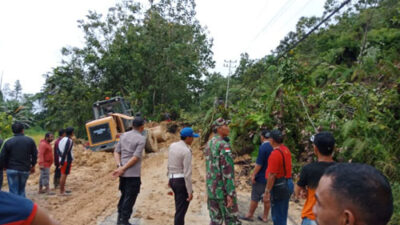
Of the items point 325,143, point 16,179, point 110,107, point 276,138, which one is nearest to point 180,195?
point 276,138

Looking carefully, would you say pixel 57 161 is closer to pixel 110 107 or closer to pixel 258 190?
pixel 258 190

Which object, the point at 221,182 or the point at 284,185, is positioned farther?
the point at 284,185

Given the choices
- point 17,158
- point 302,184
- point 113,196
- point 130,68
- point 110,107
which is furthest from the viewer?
point 130,68

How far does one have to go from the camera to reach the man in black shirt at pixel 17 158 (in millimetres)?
6094

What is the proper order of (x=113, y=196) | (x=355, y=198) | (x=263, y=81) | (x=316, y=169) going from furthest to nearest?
(x=263, y=81)
(x=113, y=196)
(x=316, y=169)
(x=355, y=198)

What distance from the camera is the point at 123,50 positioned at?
2527 centimetres

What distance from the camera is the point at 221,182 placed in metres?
4.51

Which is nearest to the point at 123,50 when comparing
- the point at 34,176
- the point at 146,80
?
the point at 146,80

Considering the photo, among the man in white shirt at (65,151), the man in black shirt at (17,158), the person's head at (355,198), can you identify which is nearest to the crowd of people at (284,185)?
the person's head at (355,198)

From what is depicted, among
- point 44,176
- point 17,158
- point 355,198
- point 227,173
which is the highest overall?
point 355,198

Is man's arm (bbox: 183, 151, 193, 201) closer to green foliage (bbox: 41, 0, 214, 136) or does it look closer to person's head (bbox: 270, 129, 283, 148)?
person's head (bbox: 270, 129, 283, 148)

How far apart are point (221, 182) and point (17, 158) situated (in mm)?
3984

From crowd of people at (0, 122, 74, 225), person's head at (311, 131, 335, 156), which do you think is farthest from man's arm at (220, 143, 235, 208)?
crowd of people at (0, 122, 74, 225)

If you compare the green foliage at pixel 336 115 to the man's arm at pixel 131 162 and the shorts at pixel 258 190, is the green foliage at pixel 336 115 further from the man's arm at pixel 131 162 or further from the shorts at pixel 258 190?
the man's arm at pixel 131 162
